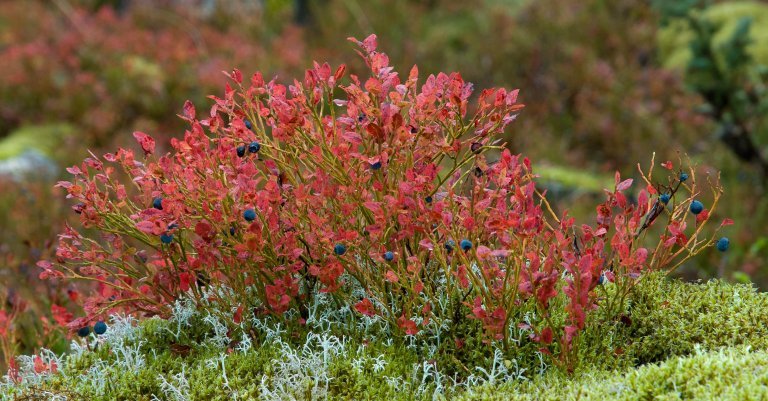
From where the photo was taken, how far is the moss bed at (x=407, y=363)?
8.32 feet

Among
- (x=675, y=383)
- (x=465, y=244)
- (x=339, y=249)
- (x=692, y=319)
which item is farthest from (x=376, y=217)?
(x=692, y=319)

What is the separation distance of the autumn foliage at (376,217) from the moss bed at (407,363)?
0.11 meters

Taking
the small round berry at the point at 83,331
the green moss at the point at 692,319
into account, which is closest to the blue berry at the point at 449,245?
the green moss at the point at 692,319

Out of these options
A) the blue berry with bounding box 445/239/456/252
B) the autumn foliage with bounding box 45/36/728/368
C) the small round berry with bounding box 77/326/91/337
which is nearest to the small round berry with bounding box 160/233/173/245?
the autumn foliage with bounding box 45/36/728/368

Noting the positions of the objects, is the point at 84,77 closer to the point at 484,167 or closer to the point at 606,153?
the point at 606,153

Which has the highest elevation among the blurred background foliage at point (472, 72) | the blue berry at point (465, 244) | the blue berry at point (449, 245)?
the blurred background foliage at point (472, 72)

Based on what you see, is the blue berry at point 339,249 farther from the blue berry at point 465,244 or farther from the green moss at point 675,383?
the green moss at point 675,383

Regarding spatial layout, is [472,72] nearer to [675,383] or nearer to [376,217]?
[376,217]

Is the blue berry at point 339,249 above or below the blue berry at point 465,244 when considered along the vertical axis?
below

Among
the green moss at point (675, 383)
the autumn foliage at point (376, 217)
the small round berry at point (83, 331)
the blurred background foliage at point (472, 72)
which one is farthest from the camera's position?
the blurred background foliage at point (472, 72)

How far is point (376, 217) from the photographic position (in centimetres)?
270

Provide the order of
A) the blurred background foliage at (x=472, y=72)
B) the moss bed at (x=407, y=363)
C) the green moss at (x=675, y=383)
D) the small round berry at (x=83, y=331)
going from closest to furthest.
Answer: the green moss at (x=675, y=383)
the moss bed at (x=407, y=363)
the small round berry at (x=83, y=331)
the blurred background foliage at (x=472, y=72)

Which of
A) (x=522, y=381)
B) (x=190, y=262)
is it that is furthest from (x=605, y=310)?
(x=190, y=262)

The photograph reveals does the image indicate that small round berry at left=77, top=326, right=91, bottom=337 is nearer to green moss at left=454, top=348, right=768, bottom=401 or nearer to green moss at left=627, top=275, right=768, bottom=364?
green moss at left=454, top=348, right=768, bottom=401
